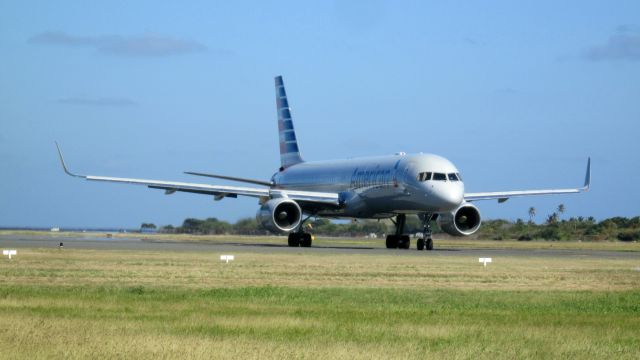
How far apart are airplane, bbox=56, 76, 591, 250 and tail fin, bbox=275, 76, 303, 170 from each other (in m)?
5.84

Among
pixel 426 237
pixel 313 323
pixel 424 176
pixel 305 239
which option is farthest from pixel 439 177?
pixel 313 323

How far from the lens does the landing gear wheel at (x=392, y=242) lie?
52.8 metres

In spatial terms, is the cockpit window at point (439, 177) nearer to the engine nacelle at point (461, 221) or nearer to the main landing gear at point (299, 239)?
the engine nacelle at point (461, 221)

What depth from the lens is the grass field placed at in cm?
1409

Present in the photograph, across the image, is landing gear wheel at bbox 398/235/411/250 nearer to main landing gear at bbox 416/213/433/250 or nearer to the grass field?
main landing gear at bbox 416/213/433/250

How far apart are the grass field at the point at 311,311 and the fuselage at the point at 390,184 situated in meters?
15.0

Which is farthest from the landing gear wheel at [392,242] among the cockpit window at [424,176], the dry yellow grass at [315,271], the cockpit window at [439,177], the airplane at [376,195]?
the dry yellow grass at [315,271]

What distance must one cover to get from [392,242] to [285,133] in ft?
54.5

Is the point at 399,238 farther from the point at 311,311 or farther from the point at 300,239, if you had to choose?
the point at 311,311

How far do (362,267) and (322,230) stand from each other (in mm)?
61764

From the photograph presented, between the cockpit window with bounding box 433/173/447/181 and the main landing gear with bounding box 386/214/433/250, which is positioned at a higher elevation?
the cockpit window with bounding box 433/173/447/181

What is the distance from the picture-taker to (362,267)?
31953mm

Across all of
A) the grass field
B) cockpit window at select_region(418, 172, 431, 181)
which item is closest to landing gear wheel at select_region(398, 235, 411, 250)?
cockpit window at select_region(418, 172, 431, 181)

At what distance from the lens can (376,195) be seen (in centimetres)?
5144
